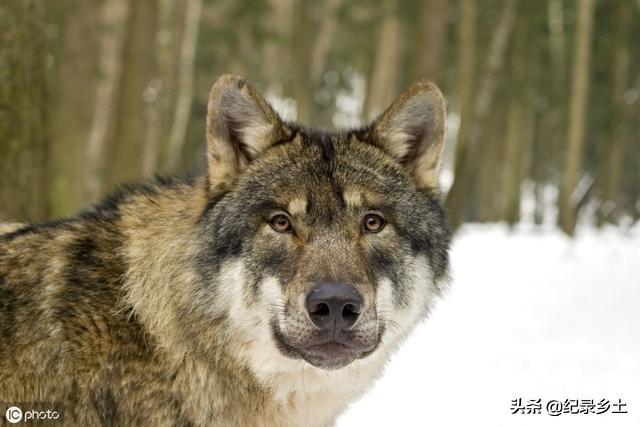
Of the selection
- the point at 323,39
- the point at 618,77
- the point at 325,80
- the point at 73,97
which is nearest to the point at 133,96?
the point at 73,97

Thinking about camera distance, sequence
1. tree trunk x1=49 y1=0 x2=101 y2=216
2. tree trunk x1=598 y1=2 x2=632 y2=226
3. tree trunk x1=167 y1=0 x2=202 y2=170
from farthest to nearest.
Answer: tree trunk x1=598 y1=2 x2=632 y2=226 < tree trunk x1=167 y1=0 x2=202 y2=170 < tree trunk x1=49 y1=0 x2=101 y2=216

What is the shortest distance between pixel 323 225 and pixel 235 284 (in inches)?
19.9

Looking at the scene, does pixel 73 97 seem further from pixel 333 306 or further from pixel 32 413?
pixel 333 306

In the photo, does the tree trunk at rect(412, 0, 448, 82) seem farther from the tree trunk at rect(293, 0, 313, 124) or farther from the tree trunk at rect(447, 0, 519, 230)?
the tree trunk at rect(293, 0, 313, 124)

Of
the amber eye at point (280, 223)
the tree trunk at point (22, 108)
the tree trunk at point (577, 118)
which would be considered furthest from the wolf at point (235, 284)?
the tree trunk at point (577, 118)

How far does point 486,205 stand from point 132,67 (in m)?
28.5

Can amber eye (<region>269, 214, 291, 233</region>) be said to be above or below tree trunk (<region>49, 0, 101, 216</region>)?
below

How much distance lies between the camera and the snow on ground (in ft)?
18.6

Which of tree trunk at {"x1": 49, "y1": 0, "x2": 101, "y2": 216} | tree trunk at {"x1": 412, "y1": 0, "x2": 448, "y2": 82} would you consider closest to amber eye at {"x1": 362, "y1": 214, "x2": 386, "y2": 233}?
tree trunk at {"x1": 412, "y1": 0, "x2": 448, "y2": 82}

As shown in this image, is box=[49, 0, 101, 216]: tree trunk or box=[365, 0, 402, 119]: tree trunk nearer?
box=[49, 0, 101, 216]: tree trunk

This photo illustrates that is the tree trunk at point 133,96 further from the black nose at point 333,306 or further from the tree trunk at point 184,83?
the black nose at point 333,306

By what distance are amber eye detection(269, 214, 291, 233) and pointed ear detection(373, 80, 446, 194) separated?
0.79m

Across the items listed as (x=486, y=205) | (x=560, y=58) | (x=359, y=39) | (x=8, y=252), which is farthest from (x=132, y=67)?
(x=486, y=205)

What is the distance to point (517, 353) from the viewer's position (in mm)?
7727
